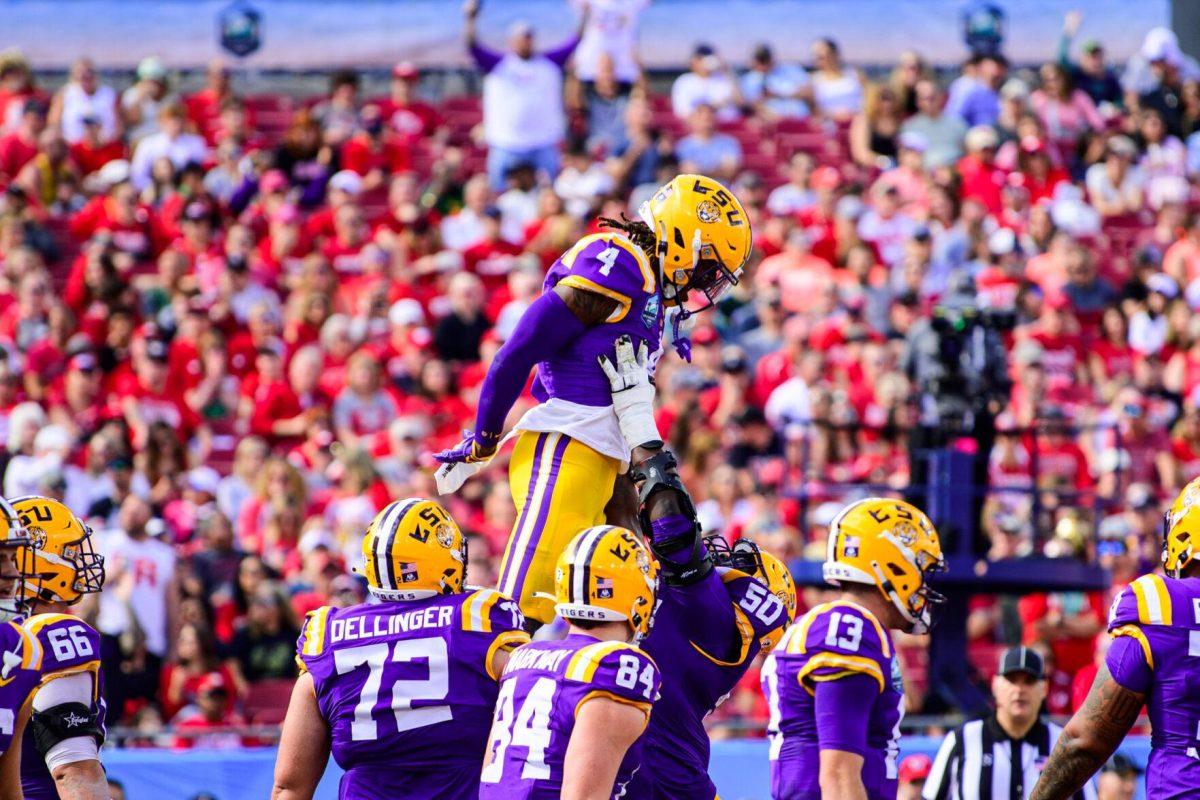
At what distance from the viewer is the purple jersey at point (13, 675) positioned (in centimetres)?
602

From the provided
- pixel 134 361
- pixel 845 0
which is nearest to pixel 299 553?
pixel 134 361

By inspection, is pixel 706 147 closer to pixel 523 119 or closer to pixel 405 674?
pixel 523 119

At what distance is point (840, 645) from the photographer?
661cm

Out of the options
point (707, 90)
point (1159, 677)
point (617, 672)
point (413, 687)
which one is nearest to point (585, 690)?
point (617, 672)

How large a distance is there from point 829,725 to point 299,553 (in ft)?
24.3

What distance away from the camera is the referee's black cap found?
9133 mm

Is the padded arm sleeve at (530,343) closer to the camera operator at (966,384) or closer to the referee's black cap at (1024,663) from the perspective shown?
the referee's black cap at (1024,663)

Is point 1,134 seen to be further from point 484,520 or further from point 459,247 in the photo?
point 484,520

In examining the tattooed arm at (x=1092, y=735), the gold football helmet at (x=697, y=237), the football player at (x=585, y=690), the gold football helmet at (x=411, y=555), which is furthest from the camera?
the gold football helmet at (x=697, y=237)

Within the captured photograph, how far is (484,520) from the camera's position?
14.0 metres

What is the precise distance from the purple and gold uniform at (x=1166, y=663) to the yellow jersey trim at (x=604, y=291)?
1.90 metres

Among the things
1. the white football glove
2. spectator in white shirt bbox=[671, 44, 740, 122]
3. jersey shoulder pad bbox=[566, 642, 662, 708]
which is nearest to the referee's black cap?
the white football glove

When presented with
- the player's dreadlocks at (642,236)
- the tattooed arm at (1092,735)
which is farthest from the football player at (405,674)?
the tattooed arm at (1092,735)

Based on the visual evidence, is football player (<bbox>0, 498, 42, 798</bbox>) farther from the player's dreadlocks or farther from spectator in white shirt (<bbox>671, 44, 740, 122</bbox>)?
spectator in white shirt (<bbox>671, 44, 740, 122</bbox>)
